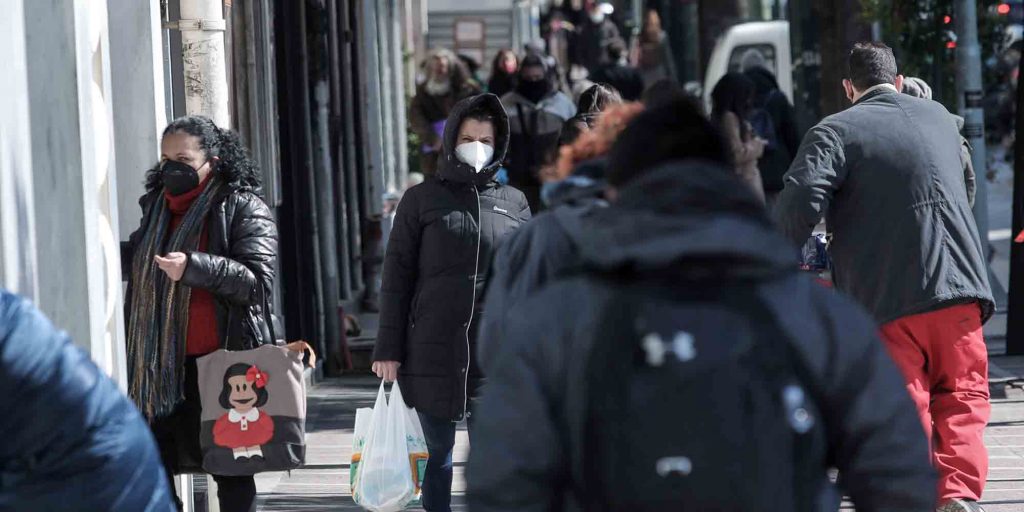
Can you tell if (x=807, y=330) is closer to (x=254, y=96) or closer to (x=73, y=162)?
(x=73, y=162)

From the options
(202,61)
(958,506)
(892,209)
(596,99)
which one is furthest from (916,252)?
(202,61)

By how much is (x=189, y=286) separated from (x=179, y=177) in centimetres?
35

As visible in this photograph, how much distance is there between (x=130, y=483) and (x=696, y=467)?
961 millimetres

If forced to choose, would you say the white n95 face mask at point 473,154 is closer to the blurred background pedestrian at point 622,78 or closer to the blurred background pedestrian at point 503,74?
the blurred background pedestrian at point 622,78

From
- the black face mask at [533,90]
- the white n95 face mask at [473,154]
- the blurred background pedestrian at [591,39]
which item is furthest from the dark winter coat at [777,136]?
the blurred background pedestrian at [591,39]

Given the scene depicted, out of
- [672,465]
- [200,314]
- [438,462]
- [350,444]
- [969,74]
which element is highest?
[969,74]

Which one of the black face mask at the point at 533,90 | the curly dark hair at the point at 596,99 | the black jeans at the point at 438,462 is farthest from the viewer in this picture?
the black face mask at the point at 533,90

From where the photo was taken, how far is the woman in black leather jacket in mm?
6121

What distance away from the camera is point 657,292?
292cm

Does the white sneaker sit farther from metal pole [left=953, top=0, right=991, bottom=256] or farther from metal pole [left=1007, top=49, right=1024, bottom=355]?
metal pole [left=953, top=0, right=991, bottom=256]

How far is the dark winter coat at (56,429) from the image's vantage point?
300 cm

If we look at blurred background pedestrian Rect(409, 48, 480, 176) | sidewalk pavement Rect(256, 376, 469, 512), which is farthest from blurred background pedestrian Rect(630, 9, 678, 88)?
sidewalk pavement Rect(256, 376, 469, 512)

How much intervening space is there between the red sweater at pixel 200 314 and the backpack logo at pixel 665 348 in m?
3.49

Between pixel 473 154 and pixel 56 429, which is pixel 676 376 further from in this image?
pixel 473 154
